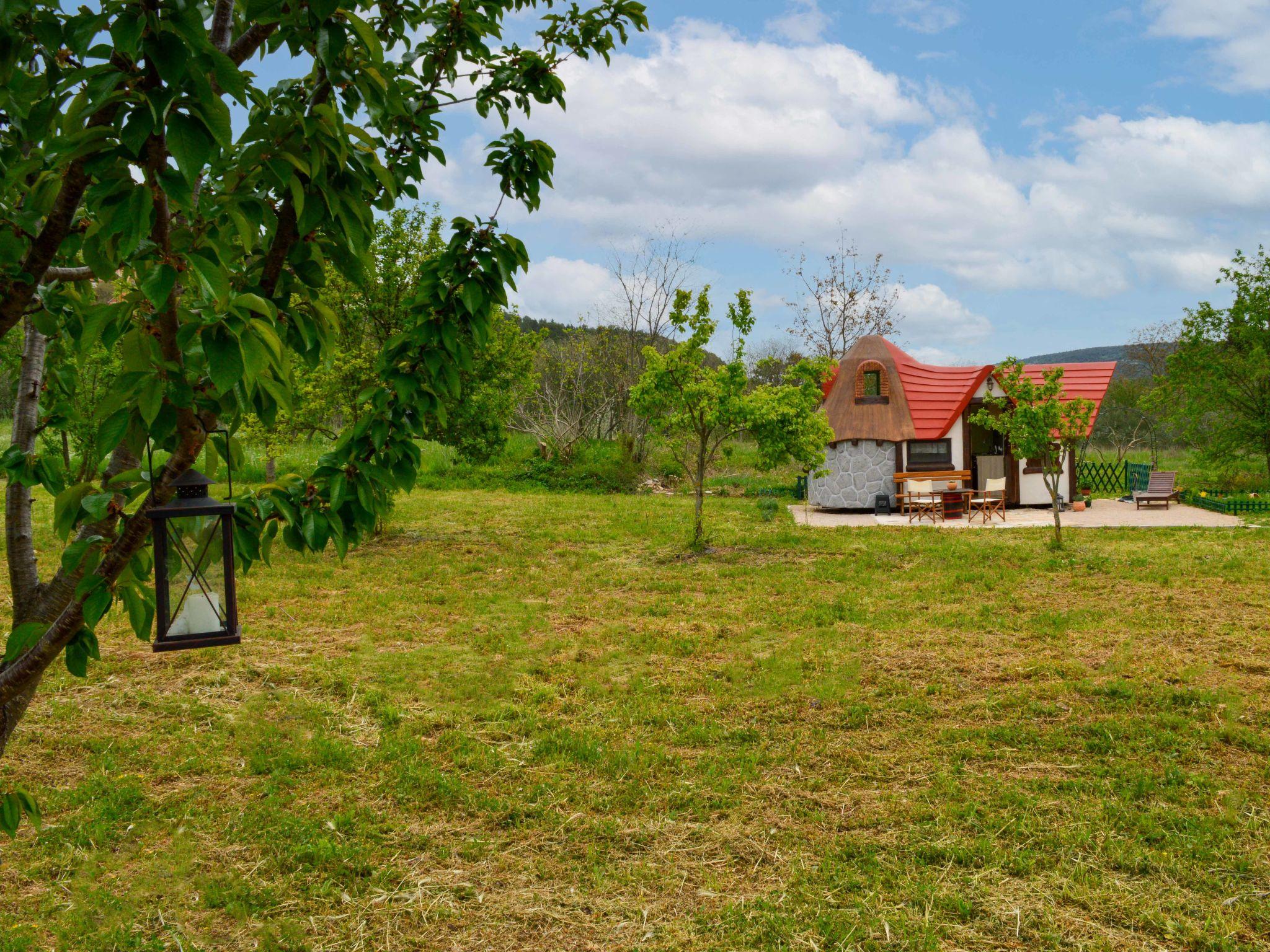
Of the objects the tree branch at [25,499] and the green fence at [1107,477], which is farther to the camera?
the green fence at [1107,477]

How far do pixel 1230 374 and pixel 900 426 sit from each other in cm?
936

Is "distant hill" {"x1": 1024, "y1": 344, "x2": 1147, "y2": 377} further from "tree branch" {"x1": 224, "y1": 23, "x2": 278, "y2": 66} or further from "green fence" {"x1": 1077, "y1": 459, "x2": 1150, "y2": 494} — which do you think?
"tree branch" {"x1": 224, "y1": 23, "x2": 278, "y2": 66}

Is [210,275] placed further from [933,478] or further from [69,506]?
[933,478]

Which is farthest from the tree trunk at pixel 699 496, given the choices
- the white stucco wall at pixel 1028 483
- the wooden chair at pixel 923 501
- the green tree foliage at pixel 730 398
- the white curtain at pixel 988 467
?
the white curtain at pixel 988 467

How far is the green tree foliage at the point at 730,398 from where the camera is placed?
1283 centimetres

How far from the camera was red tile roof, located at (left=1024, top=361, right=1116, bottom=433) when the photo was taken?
62.9 ft

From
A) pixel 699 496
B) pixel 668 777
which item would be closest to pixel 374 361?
pixel 699 496

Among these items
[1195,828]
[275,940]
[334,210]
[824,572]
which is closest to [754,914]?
[275,940]

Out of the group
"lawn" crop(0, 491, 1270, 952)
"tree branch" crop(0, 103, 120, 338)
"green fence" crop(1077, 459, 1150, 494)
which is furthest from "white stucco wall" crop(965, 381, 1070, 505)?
"tree branch" crop(0, 103, 120, 338)

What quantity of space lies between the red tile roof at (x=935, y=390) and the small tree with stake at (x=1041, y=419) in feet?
13.1

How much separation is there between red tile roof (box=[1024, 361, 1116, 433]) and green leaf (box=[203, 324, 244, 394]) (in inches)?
766

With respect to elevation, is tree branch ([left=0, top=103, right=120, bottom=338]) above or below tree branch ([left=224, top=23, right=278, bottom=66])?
below

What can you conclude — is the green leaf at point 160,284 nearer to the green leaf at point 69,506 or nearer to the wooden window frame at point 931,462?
the green leaf at point 69,506

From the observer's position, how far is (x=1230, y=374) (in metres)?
21.4
